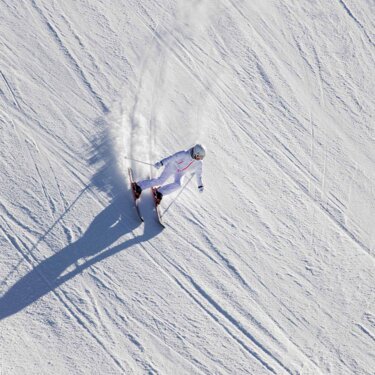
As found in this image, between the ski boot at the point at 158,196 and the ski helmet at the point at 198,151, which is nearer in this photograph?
the ski helmet at the point at 198,151

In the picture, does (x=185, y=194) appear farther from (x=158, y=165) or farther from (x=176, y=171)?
(x=158, y=165)

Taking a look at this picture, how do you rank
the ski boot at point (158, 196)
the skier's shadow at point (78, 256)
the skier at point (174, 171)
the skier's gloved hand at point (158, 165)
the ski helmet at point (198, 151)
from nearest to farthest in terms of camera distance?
the skier's shadow at point (78, 256) < the ski helmet at point (198, 151) < the skier's gloved hand at point (158, 165) < the skier at point (174, 171) < the ski boot at point (158, 196)

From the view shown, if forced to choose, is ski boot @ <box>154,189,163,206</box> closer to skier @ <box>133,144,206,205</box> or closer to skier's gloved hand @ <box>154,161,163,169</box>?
skier @ <box>133,144,206,205</box>

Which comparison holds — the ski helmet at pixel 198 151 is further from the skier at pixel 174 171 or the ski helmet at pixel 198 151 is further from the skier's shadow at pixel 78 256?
the skier's shadow at pixel 78 256

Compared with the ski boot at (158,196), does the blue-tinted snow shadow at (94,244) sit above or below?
above

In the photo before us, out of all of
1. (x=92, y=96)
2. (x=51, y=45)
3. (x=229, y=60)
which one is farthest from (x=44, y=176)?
(x=229, y=60)

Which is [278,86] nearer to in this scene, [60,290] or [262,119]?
[262,119]

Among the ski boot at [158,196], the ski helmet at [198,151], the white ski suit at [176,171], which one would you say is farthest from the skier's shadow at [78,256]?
the ski helmet at [198,151]
